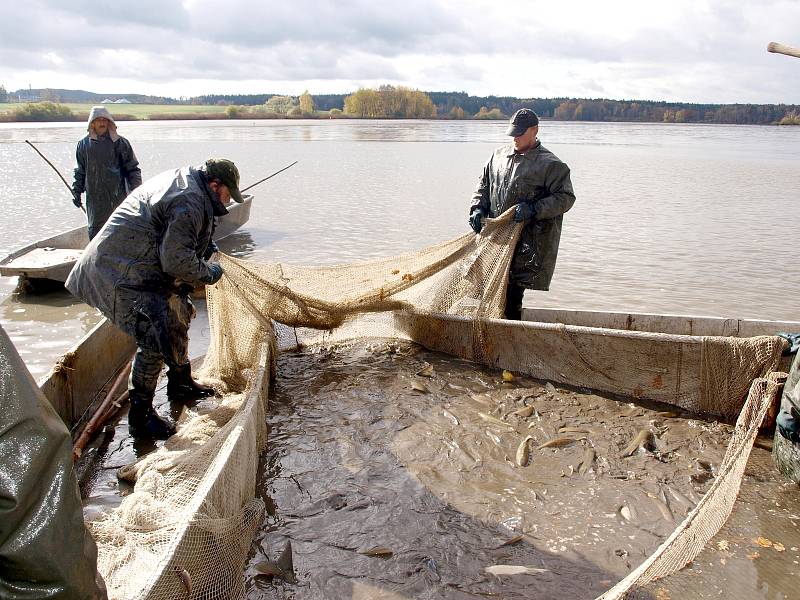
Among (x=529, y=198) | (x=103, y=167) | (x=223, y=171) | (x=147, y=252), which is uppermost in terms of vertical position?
(x=223, y=171)

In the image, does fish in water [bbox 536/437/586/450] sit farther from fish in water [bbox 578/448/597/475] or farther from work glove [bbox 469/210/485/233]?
work glove [bbox 469/210/485/233]

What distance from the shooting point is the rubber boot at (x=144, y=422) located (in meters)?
4.38

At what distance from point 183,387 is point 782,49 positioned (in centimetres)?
455

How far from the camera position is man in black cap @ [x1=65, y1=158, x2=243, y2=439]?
4.03m

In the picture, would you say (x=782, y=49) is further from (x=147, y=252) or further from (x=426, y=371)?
(x=147, y=252)

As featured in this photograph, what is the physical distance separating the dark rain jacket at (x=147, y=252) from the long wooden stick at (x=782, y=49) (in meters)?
3.53

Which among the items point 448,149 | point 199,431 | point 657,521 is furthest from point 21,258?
point 448,149

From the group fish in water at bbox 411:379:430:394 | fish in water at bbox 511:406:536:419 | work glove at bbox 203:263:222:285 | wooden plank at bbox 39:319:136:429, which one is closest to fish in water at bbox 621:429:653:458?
fish in water at bbox 511:406:536:419

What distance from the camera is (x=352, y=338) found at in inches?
242

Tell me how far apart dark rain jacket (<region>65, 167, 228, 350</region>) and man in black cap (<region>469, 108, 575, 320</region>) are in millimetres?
2683

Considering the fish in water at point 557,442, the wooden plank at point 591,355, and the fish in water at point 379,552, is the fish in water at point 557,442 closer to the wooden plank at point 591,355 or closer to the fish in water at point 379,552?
the wooden plank at point 591,355

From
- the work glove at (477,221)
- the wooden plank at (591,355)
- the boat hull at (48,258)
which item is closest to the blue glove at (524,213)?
the work glove at (477,221)

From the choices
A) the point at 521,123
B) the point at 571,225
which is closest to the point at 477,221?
the point at 521,123

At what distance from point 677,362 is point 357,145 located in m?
37.8
